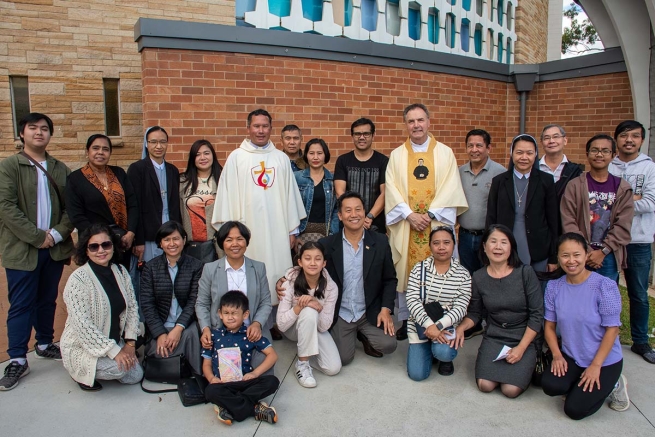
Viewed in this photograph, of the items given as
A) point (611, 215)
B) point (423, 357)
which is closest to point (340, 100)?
point (611, 215)

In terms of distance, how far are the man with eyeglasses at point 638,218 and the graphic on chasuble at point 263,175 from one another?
2.76 m

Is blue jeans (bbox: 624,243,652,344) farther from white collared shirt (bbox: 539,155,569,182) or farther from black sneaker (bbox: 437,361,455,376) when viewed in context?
black sneaker (bbox: 437,361,455,376)

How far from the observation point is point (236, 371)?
11.4 feet

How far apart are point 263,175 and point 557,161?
245 cm

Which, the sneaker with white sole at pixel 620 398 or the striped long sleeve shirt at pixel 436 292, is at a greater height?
the striped long sleeve shirt at pixel 436 292

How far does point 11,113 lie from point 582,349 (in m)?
6.68

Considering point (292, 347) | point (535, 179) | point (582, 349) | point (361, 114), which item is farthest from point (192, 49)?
point (582, 349)

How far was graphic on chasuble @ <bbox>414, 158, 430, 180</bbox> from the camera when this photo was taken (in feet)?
14.9

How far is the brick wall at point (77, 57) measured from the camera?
6.35m

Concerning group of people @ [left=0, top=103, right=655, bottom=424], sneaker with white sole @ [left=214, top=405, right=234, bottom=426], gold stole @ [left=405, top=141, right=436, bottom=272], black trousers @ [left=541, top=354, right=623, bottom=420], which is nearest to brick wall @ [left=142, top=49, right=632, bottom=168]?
group of people @ [left=0, top=103, right=655, bottom=424]

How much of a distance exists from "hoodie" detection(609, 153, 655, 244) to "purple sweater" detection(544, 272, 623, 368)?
2.80 ft

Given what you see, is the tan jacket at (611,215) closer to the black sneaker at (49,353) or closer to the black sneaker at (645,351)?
the black sneaker at (645,351)

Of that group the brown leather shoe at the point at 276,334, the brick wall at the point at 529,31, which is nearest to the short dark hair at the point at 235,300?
the brown leather shoe at the point at 276,334

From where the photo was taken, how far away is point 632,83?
6.64 meters
